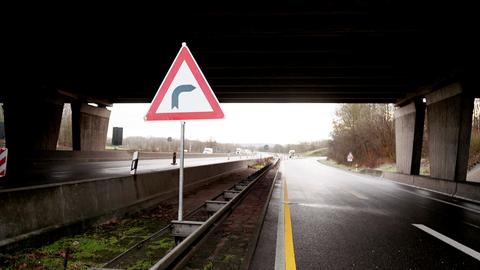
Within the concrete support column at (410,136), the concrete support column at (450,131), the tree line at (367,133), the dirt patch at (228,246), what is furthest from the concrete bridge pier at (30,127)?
the tree line at (367,133)

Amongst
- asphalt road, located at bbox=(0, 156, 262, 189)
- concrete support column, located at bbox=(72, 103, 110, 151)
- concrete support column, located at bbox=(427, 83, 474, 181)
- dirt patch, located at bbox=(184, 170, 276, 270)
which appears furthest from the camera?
concrete support column, located at bbox=(72, 103, 110, 151)

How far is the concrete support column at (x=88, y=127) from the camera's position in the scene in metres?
22.1

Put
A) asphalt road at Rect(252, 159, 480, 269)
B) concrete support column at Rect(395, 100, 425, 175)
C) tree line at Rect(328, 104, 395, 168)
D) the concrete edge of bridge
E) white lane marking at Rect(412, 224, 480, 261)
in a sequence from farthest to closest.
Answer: tree line at Rect(328, 104, 395, 168) → concrete support column at Rect(395, 100, 425, 175) → the concrete edge of bridge → white lane marking at Rect(412, 224, 480, 261) → asphalt road at Rect(252, 159, 480, 269)

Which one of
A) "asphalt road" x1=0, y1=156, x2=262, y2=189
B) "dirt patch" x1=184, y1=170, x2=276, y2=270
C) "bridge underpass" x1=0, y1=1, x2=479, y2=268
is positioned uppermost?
"bridge underpass" x1=0, y1=1, x2=479, y2=268

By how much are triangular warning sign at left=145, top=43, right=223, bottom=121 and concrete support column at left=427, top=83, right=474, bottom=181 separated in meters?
13.2

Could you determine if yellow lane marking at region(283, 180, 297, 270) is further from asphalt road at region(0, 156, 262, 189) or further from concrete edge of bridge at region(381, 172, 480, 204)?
asphalt road at region(0, 156, 262, 189)

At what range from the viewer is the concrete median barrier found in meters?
4.25

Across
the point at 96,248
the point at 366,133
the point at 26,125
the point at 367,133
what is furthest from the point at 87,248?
the point at 366,133

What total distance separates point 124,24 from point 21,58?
664 centimetres

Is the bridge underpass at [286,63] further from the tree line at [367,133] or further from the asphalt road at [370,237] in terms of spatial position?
the tree line at [367,133]

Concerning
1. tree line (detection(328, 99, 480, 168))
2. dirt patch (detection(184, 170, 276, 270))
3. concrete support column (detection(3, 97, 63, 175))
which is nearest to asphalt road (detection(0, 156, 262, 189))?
concrete support column (detection(3, 97, 63, 175))

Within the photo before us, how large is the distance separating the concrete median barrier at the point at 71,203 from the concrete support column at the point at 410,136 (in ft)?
52.7

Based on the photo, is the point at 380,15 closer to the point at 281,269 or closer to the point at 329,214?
the point at 329,214

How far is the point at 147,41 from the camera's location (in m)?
10.6
